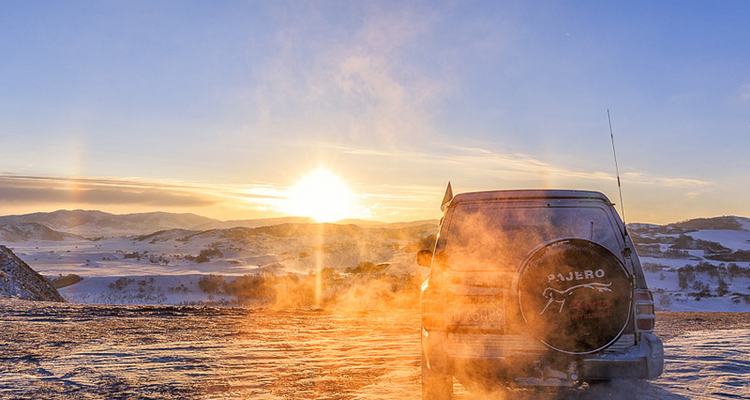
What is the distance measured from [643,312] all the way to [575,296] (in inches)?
31.9

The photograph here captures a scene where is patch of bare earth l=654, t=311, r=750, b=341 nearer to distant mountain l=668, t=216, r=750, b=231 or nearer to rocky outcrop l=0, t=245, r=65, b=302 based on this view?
rocky outcrop l=0, t=245, r=65, b=302

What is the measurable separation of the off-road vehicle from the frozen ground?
2.98ft

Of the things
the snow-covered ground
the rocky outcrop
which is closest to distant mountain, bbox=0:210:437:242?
the snow-covered ground

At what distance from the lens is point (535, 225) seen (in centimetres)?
495

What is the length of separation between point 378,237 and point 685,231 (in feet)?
113

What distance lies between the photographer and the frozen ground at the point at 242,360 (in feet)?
18.6

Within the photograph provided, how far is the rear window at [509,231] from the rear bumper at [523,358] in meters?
0.60

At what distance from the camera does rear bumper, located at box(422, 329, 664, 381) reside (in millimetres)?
4129

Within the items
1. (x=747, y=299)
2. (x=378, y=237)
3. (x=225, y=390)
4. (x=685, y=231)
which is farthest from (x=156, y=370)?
(x=685, y=231)

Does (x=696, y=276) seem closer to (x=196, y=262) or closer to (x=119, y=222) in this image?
(x=196, y=262)

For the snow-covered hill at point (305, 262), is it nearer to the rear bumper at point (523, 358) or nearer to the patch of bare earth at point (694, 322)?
the patch of bare earth at point (694, 322)

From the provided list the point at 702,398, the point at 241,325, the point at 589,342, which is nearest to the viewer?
the point at 589,342

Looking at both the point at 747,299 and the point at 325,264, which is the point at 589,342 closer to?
the point at 747,299

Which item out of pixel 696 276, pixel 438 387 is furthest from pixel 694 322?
pixel 696 276
